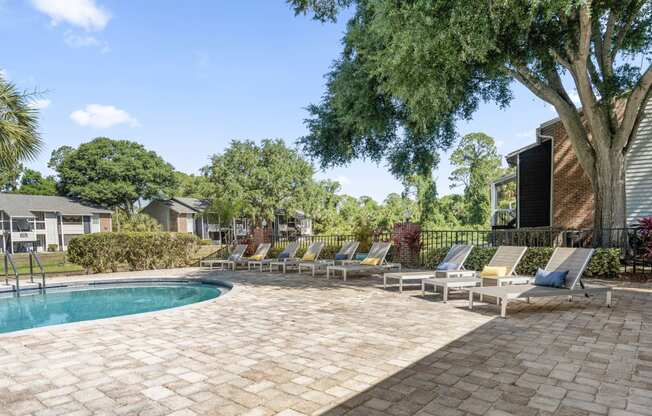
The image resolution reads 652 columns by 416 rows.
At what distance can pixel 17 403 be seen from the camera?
3.31m

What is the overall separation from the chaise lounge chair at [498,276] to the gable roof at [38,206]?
4230cm

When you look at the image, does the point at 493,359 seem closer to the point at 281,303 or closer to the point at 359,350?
the point at 359,350

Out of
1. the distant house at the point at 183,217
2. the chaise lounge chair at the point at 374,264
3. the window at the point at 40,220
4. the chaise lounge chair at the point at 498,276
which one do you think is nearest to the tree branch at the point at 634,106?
the chaise lounge chair at the point at 498,276

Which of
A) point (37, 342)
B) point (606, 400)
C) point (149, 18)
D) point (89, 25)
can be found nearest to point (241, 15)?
point (149, 18)

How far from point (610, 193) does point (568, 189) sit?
4304mm

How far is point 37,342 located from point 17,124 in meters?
6.95

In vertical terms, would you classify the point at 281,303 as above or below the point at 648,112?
below

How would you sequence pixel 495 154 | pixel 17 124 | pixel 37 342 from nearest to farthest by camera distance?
pixel 37 342, pixel 17 124, pixel 495 154

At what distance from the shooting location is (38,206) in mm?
38969

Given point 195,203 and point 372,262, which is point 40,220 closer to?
point 195,203

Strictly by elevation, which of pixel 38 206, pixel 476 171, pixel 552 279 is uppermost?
pixel 476 171

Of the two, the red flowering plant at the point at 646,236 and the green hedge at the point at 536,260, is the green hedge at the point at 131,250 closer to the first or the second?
the green hedge at the point at 536,260

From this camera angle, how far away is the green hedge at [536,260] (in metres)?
9.88

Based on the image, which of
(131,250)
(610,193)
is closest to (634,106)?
(610,193)
